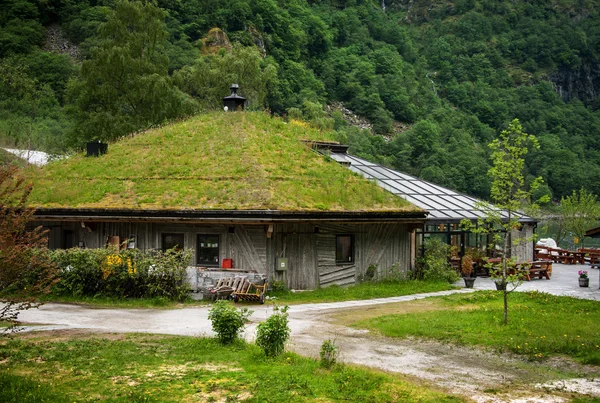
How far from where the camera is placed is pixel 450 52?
172375 millimetres

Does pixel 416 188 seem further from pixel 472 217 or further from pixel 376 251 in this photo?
pixel 376 251

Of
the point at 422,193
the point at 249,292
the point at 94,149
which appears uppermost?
the point at 94,149

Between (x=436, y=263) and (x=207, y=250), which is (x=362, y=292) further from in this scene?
(x=207, y=250)

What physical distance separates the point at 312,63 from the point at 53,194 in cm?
11187

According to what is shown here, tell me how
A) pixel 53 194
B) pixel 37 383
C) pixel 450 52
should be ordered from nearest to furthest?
pixel 37 383 < pixel 53 194 < pixel 450 52

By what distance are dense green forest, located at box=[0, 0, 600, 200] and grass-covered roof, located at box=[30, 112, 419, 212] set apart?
10.7 meters

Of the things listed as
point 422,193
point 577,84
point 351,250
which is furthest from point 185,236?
point 577,84

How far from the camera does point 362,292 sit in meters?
22.6

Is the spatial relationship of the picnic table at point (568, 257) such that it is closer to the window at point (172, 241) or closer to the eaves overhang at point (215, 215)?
the eaves overhang at point (215, 215)

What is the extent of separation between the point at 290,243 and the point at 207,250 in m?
3.16

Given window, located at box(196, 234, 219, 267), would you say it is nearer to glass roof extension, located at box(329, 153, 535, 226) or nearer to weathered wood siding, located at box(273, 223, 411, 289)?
weathered wood siding, located at box(273, 223, 411, 289)

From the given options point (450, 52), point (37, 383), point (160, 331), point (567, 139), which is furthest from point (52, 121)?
point (450, 52)

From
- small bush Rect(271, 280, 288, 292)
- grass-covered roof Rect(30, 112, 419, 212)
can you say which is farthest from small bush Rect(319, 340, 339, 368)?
small bush Rect(271, 280, 288, 292)

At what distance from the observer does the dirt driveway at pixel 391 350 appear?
10938 mm
